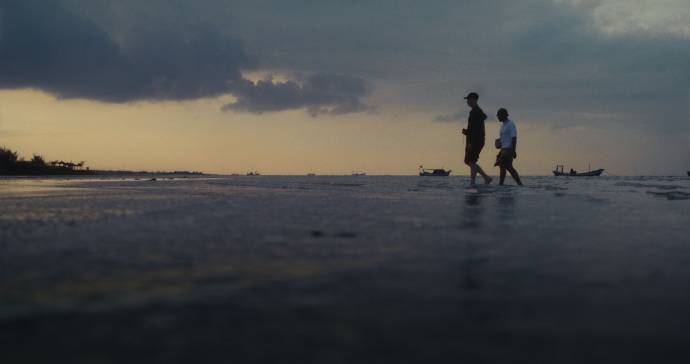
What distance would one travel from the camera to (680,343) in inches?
44.2

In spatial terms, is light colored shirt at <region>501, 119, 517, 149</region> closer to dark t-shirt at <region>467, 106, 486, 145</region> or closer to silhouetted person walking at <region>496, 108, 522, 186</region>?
silhouetted person walking at <region>496, 108, 522, 186</region>

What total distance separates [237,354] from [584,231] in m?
2.77

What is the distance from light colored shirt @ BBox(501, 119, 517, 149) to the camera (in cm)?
1223

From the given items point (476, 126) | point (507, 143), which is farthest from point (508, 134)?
point (476, 126)

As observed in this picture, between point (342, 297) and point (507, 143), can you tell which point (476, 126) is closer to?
point (507, 143)

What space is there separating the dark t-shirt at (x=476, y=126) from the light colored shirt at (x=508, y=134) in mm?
585

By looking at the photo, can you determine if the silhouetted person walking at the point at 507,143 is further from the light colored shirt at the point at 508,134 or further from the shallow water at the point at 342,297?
the shallow water at the point at 342,297

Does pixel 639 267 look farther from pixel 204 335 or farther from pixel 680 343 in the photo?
pixel 204 335

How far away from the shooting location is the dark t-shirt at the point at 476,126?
39.7 feet

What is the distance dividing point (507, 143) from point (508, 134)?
0.24 meters

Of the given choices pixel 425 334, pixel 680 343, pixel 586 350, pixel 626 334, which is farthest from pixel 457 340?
pixel 680 343

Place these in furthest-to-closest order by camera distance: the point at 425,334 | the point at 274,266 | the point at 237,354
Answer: the point at 274,266 → the point at 425,334 → the point at 237,354

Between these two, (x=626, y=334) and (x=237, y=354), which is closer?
(x=237, y=354)

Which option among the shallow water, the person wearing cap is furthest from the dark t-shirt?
the shallow water
